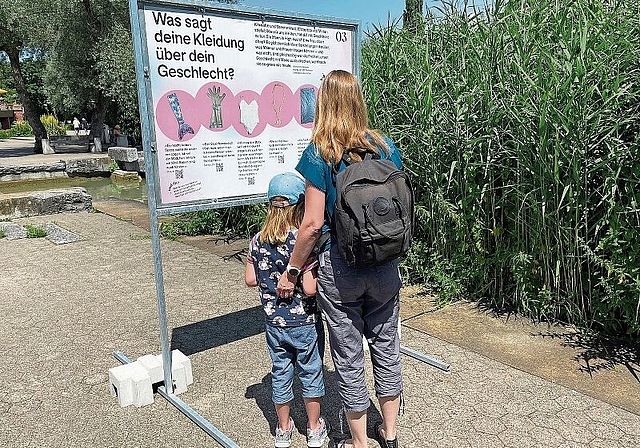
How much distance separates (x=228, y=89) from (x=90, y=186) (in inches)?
598

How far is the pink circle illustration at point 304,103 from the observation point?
4.08 metres

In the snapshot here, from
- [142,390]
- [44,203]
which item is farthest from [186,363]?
[44,203]

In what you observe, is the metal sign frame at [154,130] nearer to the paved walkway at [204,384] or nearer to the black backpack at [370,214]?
the paved walkway at [204,384]

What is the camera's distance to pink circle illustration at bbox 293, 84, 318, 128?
408 cm

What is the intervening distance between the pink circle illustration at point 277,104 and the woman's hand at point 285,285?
1.47m

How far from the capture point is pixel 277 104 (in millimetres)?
3967

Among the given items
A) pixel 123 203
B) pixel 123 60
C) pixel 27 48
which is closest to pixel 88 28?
pixel 123 60

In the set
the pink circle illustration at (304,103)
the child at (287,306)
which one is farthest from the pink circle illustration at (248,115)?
the child at (287,306)

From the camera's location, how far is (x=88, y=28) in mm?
22344

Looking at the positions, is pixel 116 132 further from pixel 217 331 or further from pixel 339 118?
pixel 339 118

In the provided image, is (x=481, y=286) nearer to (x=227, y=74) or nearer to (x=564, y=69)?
(x=564, y=69)

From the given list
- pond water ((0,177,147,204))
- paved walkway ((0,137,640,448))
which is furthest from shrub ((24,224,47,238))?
pond water ((0,177,147,204))

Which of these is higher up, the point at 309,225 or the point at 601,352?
the point at 309,225

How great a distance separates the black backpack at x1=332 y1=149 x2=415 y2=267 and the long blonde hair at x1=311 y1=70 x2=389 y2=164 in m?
0.14
